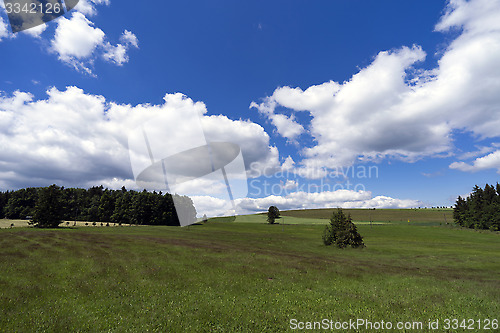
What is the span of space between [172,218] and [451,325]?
135 meters

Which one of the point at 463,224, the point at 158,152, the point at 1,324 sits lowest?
the point at 463,224

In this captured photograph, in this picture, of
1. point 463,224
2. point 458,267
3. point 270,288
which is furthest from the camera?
point 463,224

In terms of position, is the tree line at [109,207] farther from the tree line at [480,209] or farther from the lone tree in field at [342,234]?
the tree line at [480,209]

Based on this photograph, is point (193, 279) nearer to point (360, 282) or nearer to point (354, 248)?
point (360, 282)

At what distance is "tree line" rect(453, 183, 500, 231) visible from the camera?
111156mm

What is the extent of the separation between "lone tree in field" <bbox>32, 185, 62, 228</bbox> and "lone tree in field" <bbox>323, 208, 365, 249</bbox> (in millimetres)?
91702

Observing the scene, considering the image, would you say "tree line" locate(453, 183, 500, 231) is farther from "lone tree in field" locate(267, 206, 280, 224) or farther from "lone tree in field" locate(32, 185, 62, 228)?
"lone tree in field" locate(32, 185, 62, 228)

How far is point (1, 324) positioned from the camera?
12445 mm

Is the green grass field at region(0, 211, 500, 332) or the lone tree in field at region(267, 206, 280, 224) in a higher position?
the green grass field at region(0, 211, 500, 332)

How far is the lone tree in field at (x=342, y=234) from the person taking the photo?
5359cm

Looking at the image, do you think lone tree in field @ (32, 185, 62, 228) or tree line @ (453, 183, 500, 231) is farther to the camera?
tree line @ (453, 183, 500, 231)

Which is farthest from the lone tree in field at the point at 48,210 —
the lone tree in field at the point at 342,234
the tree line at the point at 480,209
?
the tree line at the point at 480,209

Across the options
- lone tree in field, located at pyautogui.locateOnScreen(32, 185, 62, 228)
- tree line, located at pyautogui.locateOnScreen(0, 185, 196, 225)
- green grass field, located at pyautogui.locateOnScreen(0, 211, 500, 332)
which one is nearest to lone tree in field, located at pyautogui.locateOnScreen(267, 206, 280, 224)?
tree line, located at pyautogui.locateOnScreen(0, 185, 196, 225)

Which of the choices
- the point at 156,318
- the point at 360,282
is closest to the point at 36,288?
the point at 156,318
